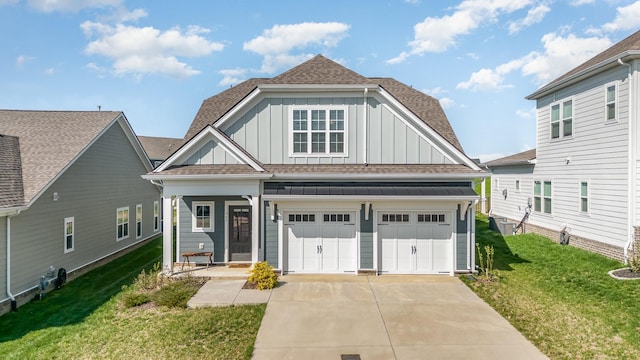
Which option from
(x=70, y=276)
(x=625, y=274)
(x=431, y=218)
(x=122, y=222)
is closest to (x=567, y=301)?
(x=625, y=274)

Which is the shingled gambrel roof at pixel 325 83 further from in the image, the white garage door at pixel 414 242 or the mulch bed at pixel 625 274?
the mulch bed at pixel 625 274

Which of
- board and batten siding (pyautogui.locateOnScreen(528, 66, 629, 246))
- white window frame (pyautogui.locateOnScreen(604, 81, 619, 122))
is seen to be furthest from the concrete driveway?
white window frame (pyautogui.locateOnScreen(604, 81, 619, 122))

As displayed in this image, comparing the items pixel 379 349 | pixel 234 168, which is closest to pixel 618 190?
pixel 379 349

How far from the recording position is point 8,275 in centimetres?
962

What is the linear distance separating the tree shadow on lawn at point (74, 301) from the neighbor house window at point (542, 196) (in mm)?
18109

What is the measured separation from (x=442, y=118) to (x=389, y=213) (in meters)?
5.41

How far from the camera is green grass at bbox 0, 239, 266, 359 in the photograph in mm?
6945

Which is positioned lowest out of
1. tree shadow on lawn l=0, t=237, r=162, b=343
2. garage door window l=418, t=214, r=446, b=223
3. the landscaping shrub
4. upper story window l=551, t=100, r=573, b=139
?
tree shadow on lawn l=0, t=237, r=162, b=343

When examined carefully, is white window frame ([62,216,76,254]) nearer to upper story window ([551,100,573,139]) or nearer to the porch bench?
the porch bench

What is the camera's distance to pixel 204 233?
13.0 meters

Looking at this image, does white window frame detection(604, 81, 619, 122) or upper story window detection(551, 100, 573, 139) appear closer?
white window frame detection(604, 81, 619, 122)

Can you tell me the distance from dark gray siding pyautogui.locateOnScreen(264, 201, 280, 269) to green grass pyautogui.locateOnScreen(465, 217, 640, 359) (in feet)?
21.1

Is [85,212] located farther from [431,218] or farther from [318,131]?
[431,218]

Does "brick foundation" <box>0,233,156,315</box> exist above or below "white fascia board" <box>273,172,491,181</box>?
below
